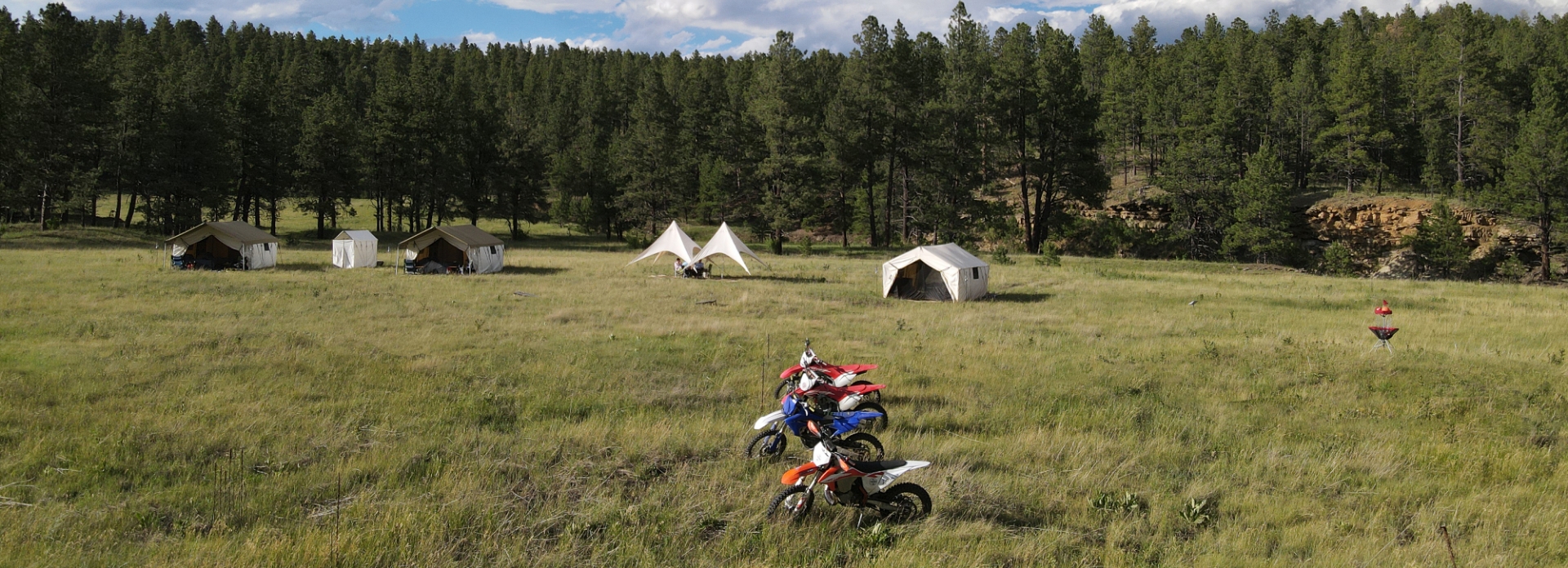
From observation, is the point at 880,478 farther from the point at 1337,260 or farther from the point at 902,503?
the point at 1337,260

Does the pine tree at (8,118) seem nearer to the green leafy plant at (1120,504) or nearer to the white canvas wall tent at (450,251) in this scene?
the white canvas wall tent at (450,251)

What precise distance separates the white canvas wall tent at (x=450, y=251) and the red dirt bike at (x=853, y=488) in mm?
27443

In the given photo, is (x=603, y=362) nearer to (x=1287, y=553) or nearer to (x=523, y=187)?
(x=1287, y=553)

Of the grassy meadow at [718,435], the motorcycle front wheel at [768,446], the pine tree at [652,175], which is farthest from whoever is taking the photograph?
the pine tree at [652,175]

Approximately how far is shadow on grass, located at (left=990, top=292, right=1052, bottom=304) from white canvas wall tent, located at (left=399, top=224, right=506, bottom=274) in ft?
66.0

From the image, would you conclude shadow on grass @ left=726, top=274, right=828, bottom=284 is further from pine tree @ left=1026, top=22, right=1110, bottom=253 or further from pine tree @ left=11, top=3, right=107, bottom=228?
pine tree @ left=11, top=3, right=107, bottom=228

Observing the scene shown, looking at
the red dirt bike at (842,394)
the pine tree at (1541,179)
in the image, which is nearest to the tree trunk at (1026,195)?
the pine tree at (1541,179)

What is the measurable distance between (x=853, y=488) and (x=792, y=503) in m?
0.59

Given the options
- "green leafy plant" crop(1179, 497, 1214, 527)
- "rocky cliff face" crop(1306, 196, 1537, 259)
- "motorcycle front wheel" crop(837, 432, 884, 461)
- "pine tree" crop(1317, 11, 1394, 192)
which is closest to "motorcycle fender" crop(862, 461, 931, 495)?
"motorcycle front wheel" crop(837, 432, 884, 461)

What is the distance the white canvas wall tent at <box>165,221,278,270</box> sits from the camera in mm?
30250

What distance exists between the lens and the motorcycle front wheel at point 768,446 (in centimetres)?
834

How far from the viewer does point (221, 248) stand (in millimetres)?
31312

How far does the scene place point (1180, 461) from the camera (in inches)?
342

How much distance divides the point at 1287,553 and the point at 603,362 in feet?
34.1
